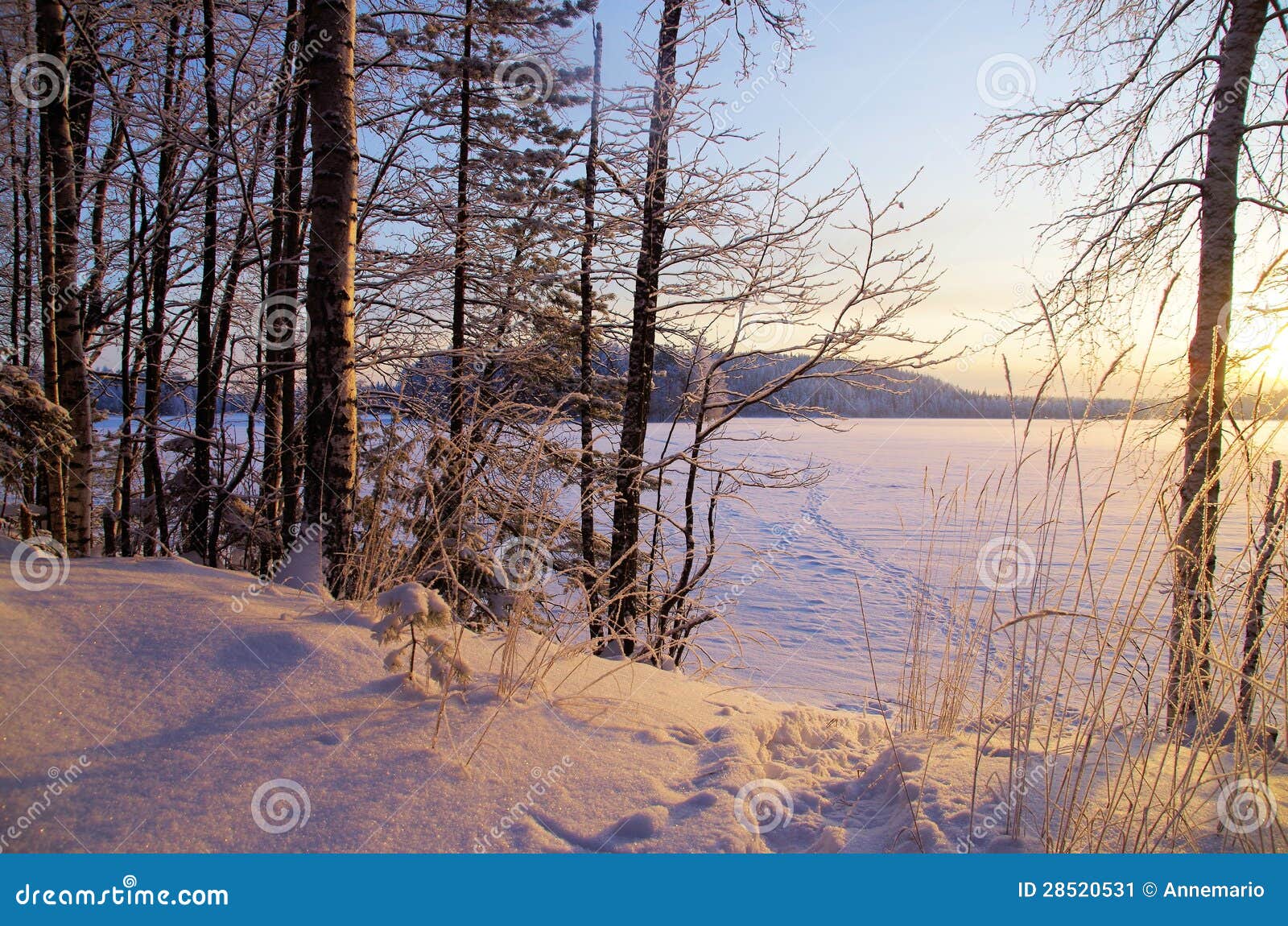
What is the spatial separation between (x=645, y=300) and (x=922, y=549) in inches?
158

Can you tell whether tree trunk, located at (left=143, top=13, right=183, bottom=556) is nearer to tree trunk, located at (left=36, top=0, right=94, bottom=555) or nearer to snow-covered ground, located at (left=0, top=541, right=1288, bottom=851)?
tree trunk, located at (left=36, top=0, right=94, bottom=555)

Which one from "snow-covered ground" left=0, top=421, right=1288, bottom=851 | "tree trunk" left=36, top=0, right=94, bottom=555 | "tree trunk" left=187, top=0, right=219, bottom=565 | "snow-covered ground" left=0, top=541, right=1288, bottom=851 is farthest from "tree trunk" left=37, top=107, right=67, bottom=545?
"snow-covered ground" left=0, top=541, right=1288, bottom=851

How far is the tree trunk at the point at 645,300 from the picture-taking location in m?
5.95

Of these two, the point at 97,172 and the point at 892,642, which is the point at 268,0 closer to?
the point at 97,172

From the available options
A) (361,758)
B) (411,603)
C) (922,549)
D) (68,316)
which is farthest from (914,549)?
(68,316)

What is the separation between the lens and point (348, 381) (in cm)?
366

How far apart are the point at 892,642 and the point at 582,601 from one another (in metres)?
8.20

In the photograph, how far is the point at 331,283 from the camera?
3.58 m

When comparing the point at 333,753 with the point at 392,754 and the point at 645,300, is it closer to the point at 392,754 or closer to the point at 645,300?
the point at 392,754

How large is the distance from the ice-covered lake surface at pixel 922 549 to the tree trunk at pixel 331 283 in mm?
2470

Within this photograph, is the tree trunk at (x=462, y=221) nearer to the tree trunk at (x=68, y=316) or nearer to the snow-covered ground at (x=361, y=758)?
the tree trunk at (x=68, y=316)

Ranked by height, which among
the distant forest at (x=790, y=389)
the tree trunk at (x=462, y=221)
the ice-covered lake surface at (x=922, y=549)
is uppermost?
the tree trunk at (x=462, y=221)

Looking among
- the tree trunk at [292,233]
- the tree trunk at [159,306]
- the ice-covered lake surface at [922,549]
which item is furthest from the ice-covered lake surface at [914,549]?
the tree trunk at [292,233]

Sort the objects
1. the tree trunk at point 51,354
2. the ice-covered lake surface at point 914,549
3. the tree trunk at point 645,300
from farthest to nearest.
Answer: the tree trunk at point 645,300 → the tree trunk at point 51,354 → the ice-covered lake surface at point 914,549
